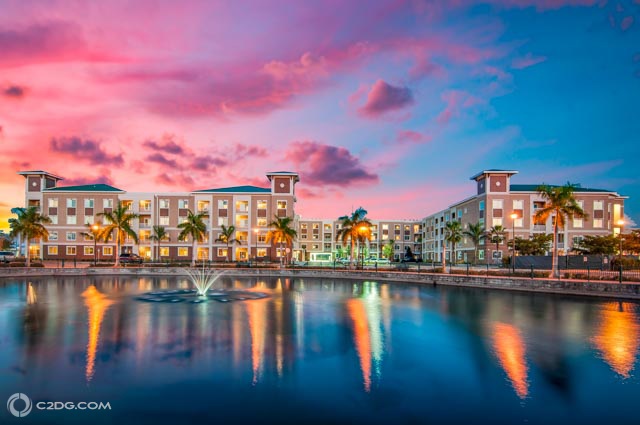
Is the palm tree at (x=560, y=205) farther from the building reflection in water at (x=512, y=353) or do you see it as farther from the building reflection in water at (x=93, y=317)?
the building reflection in water at (x=93, y=317)

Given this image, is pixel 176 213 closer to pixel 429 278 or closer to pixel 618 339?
pixel 429 278

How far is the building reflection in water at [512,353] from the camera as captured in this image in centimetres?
952

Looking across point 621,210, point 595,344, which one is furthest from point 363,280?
point 621,210

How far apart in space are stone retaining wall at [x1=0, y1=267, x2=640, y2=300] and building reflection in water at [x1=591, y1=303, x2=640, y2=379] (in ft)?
21.6

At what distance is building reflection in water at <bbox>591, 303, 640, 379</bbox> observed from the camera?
448 inches

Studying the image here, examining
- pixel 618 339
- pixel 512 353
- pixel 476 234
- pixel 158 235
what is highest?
pixel 476 234

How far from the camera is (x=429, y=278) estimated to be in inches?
1512

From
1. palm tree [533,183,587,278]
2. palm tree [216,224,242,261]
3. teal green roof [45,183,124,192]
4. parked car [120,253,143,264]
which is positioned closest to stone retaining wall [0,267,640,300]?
palm tree [533,183,587,278]

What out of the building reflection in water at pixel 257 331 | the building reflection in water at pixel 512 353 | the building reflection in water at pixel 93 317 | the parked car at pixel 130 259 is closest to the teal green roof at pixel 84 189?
the parked car at pixel 130 259

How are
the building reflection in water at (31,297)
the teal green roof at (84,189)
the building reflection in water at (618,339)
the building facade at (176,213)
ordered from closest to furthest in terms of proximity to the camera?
the building reflection in water at (618,339)
the building reflection in water at (31,297)
the building facade at (176,213)
the teal green roof at (84,189)

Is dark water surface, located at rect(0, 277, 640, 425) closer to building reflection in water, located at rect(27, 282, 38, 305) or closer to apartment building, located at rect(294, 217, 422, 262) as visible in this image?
building reflection in water, located at rect(27, 282, 38, 305)

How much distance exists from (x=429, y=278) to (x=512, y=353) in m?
26.8

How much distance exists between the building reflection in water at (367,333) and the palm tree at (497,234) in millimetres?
46050

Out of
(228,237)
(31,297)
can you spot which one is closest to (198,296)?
(31,297)
